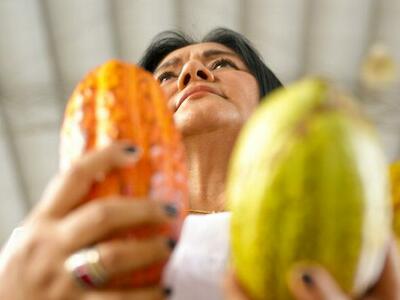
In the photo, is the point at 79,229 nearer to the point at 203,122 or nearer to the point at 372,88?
the point at 203,122

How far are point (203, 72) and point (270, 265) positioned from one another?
2.39 ft

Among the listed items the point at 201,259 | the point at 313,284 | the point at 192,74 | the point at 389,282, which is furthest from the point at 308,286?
the point at 192,74

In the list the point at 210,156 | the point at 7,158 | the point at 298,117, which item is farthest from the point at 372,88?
the point at 298,117

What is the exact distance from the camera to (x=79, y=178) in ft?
1.70

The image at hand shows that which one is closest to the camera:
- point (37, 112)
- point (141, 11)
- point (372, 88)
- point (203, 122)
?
point (203, 122)

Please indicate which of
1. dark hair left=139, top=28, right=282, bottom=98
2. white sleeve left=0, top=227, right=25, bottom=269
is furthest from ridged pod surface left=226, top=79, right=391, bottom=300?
dark hair left=139, top=28, right=282, bottom=98

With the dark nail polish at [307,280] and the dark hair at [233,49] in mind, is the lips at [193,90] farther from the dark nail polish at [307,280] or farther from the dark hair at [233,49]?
the dark nail polish at [307,280]

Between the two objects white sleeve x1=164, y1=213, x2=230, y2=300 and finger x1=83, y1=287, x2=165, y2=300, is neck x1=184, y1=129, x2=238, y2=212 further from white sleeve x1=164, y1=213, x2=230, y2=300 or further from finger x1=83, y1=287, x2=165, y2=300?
finger x1=83, y1=287, x2=165, y2=300

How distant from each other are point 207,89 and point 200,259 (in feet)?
1.29

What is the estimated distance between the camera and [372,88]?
4.37m

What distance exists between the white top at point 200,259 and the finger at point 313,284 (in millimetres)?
300

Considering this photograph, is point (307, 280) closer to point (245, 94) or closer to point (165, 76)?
point (245, 94)

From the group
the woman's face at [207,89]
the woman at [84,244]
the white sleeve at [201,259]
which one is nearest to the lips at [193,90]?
the woman's face at [207,89]

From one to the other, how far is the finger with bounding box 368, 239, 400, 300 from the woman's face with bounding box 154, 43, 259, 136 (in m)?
0.58
